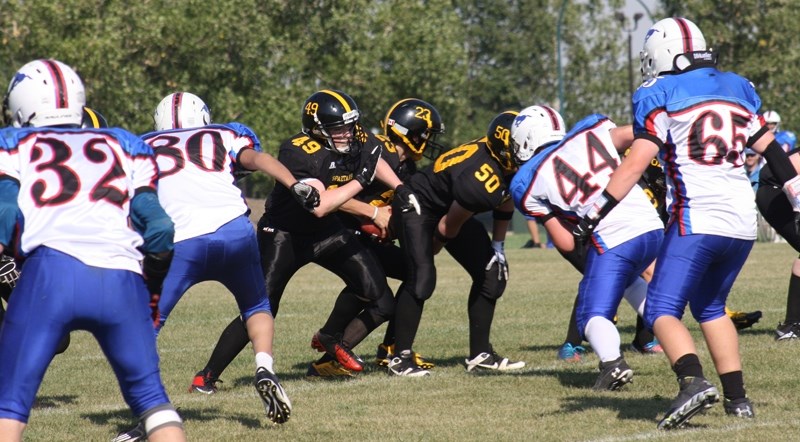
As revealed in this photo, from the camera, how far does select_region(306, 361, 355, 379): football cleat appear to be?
747 centimetres

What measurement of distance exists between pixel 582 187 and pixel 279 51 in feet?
92.4

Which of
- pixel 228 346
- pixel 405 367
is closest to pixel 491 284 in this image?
pixel 405 367

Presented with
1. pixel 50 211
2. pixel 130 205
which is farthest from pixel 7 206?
pixel 130 205

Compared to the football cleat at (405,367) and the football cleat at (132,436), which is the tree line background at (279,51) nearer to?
the football cleat at (405,367)

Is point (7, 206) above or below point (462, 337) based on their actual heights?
Result: above

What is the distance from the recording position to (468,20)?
189 feet

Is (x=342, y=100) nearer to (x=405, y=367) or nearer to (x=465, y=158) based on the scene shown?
(x=465, y=158)

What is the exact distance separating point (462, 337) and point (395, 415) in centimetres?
354

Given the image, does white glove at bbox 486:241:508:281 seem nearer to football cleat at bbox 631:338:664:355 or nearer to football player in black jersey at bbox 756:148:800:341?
football cleat at bbox 631:338:664:355

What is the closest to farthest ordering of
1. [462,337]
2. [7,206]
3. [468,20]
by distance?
[7,206]
[462,337]
[468,20]

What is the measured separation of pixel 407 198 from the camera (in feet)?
23.0

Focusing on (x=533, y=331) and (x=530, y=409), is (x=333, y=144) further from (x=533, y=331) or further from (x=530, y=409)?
(x=533, y=331)

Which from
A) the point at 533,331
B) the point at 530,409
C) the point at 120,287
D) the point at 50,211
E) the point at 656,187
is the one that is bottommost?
the point at 533,331

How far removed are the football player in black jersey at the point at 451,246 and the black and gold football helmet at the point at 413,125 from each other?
0.35 meters
